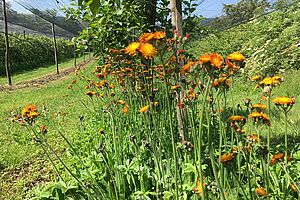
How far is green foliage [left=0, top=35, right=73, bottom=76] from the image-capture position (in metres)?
23.7

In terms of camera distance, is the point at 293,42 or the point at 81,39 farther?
the point at 293,42

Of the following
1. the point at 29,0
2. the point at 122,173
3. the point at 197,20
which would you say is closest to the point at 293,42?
the point at 197,20

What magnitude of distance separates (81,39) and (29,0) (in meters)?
12.2

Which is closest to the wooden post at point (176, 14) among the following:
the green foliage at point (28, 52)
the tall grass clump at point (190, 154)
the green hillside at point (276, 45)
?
the tall grass clump at point (190, 154)

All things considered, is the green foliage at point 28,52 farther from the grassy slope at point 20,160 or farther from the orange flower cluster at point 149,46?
the orange flower cluster at point 149,46

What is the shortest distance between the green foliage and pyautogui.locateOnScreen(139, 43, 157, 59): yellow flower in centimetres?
2221

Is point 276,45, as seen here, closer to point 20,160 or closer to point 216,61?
point 20,160

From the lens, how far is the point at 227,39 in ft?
37.1

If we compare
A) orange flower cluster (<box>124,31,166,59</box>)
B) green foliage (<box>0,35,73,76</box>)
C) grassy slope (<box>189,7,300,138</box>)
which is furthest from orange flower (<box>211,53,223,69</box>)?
green foliage (<box>0,35,73,76</box>)

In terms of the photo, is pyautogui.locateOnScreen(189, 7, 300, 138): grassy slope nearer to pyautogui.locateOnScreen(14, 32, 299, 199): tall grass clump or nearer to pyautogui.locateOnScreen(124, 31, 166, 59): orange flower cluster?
pyautogui.locateOnScreen(14, 32, 299, 199): tall grass clump

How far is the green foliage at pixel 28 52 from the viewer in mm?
23661

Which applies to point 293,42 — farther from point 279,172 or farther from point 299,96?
point 279,172

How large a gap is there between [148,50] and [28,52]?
26905 mm

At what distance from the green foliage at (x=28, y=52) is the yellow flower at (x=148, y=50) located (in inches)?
875
